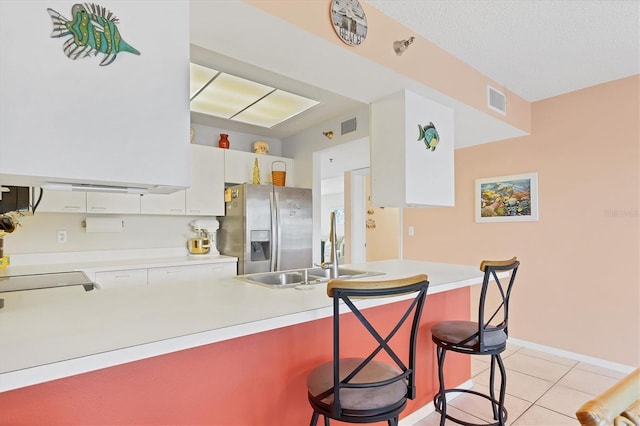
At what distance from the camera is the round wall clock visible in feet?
5.49

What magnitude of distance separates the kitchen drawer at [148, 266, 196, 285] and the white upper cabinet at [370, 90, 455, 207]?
1.98 metres

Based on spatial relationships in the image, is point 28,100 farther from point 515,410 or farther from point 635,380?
point 515,410

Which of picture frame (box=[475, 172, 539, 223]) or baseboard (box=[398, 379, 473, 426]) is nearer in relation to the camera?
baseboard (box=[398, 379, 473, 426])

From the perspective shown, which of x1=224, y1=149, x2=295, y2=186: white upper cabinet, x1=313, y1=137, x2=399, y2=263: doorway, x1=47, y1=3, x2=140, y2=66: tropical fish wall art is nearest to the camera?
Answer: x1=47, y1=3, x2=140, y2=66: tropical fish wall art

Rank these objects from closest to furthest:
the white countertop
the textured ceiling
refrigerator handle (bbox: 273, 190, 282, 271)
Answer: the white countertop, the textured ceiling, refrigerator handle (bbox: 273, 190, 282, 271)

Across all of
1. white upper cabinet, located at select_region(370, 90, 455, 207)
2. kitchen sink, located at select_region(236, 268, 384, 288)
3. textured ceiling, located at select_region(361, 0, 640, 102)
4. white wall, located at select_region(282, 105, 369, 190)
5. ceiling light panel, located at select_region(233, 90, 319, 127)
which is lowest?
kitchen sink, located at select_region(236, 268, 384, 288)

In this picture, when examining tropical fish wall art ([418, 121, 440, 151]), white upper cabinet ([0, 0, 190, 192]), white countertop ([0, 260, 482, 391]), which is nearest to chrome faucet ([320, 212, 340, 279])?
white countertop ([0, 260, 482, 391])

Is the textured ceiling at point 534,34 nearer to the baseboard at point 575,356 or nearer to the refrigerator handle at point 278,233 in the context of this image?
the refrigerator handle at point 278,233

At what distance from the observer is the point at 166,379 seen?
1.19m

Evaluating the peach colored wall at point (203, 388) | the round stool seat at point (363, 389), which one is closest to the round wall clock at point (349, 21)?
the peach colored wall at point (203, 388)

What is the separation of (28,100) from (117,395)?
3.10ft

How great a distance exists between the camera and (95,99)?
3.41 ft

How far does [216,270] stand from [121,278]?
886 mm

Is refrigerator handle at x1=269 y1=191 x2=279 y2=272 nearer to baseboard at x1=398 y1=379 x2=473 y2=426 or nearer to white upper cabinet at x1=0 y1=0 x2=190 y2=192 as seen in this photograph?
baseboard at x1=398 y1=379 x2=473 y2=426
